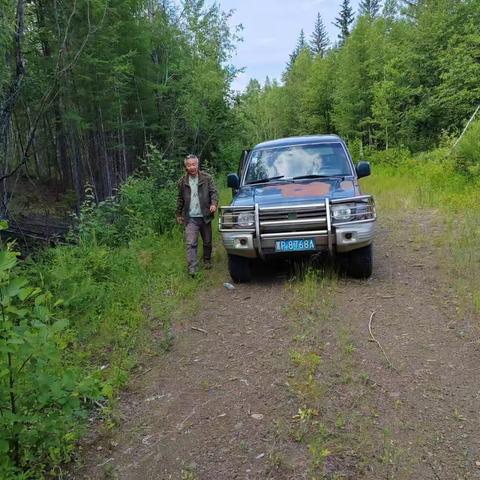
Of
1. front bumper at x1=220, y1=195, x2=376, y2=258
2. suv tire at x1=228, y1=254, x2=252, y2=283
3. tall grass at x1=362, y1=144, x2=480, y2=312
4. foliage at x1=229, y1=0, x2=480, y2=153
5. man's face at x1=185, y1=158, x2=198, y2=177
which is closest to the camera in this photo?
front bumper at x1=220, y1=195, x2=376, y2=258

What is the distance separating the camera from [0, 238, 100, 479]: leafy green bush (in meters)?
2.40

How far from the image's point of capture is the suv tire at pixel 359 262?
18.9ft

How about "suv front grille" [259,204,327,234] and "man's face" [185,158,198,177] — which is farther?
"man's face" [185,158,198,177]

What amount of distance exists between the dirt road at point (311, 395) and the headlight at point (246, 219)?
997 millimetres

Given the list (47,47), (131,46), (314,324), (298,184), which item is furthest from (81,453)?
(131,46)

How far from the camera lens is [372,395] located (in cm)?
338

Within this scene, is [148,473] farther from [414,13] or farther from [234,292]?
[414,13]

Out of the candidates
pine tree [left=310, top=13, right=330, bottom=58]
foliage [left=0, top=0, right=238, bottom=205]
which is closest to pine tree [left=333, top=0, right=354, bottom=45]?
pine tree [left=310, top=13, right=330, bottom=58]

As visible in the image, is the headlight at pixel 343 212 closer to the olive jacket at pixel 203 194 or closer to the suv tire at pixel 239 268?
the suv tire at pixel 239 268

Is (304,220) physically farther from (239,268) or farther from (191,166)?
(191,166)

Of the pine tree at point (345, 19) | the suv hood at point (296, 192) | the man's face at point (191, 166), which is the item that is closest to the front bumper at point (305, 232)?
the suv hood at point (296, 192)

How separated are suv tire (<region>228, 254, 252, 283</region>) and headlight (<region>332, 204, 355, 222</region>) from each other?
55.7 inches

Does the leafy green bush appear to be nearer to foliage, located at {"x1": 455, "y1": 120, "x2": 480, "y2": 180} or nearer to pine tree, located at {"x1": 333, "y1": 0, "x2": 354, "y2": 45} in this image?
foliage, located at {"x1": 455, "y1": 120, "x2": 480, "y2": 180}

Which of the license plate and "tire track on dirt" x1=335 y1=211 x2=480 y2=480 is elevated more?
the license plate
